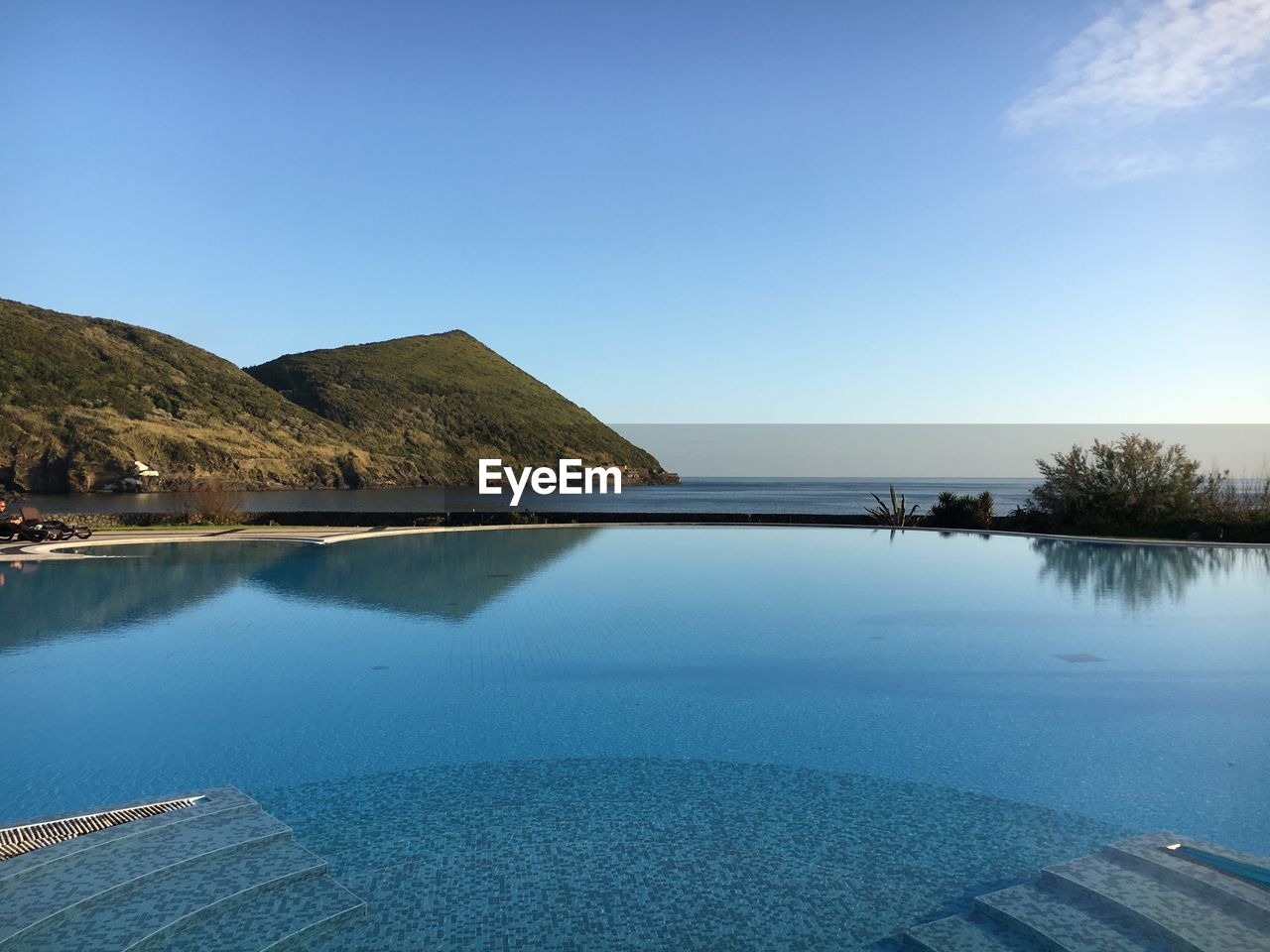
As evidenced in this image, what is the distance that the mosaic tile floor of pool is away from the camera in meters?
3.31

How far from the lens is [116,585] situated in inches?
459

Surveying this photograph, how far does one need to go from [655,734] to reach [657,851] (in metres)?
1.84

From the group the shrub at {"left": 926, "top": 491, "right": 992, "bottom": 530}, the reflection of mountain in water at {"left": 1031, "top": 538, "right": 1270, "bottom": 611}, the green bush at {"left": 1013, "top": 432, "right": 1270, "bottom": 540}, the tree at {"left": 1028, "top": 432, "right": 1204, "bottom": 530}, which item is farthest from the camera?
the shrub at {"left": 926, "top": 491, "right": 992, "bottom": 530}

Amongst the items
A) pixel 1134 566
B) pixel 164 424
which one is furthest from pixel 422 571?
pixel 164 424

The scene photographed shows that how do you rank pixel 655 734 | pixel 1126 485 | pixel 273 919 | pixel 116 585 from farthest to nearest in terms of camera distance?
pixel 1126 485 < pixel 116 585 < pixel 655 734 < pixel 273 919

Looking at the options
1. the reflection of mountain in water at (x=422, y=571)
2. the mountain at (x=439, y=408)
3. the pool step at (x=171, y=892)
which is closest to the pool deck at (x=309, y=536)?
the reflection of mountain in water at (x=422, y=571)

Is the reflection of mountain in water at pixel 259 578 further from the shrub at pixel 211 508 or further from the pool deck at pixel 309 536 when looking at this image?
the shrub at pixel 211 508

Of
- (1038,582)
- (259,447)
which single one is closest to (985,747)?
(1038,582)

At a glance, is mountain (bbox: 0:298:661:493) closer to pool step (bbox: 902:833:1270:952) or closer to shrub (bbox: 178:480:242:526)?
shrub (bbox: 178:480:242:526)

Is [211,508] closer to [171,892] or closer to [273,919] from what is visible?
[171,892]

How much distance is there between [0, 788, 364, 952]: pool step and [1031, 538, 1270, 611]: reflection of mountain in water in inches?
409

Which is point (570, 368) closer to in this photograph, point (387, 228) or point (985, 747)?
point (387, 228)

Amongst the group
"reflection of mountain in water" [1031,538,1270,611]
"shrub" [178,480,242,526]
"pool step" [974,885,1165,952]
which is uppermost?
"shrub" [178,480,242,526]

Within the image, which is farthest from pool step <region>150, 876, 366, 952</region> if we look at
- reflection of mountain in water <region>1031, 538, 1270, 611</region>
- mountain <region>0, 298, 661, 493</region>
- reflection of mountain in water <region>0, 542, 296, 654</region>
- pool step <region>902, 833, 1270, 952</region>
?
mountain <region>0, 298, 661, 493</region>
